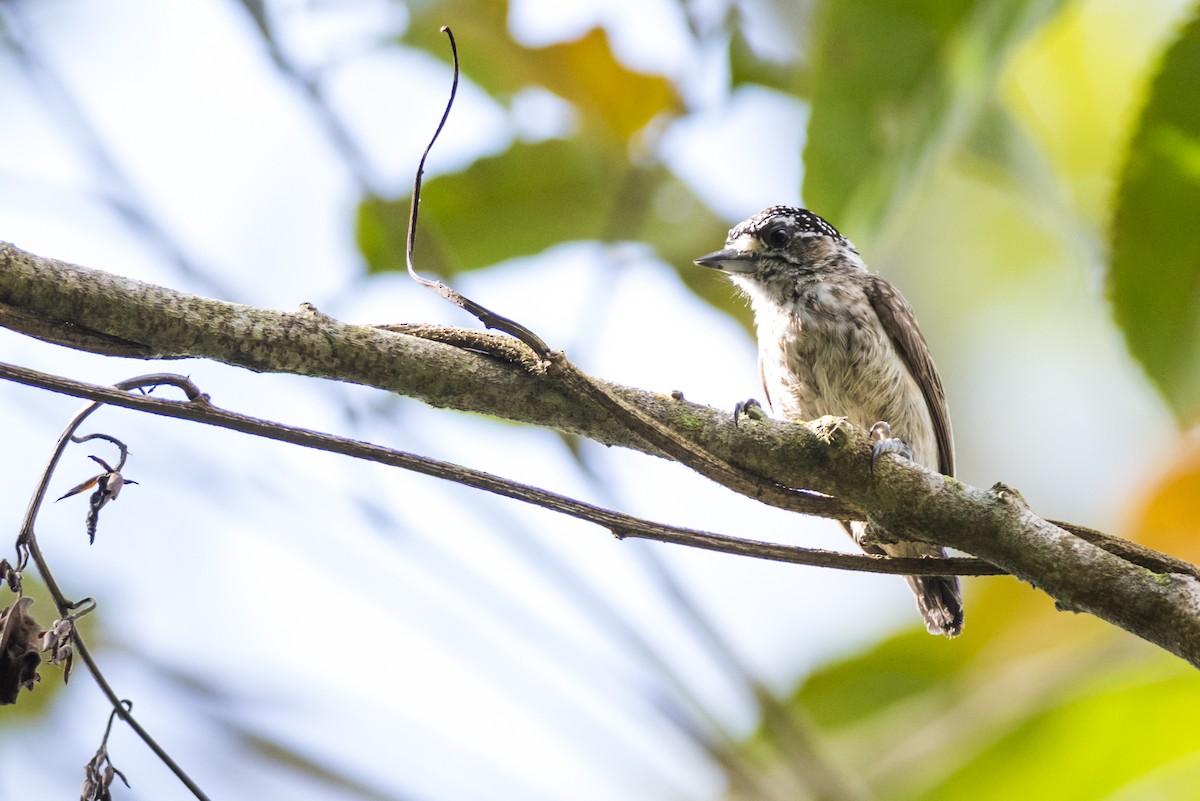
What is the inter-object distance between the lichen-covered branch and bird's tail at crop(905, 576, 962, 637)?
5.54ft

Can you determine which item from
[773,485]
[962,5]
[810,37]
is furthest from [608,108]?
[773,485]

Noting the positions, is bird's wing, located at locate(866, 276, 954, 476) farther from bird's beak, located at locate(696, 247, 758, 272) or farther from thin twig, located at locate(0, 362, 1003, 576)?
thin twig, located at locate(0, 362, 1003, 576)

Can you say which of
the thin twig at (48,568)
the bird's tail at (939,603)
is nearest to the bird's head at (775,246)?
the bird's tail at (939,603)

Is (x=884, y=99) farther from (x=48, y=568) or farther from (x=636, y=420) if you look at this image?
(x=48, y=568)

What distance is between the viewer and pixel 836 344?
3949mm

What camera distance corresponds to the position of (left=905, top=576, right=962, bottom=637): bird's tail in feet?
11.6

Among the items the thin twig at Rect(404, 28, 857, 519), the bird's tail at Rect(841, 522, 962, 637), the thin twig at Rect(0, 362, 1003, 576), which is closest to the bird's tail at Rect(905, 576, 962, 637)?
the bird's tail at Rect(841, 522, 962, 637)

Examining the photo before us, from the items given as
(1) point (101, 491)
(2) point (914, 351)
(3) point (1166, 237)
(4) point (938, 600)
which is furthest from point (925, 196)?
(1) point (101, 491)

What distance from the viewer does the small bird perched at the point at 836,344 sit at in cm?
392

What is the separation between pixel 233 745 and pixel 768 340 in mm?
2255

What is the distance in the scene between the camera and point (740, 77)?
366 centimetres

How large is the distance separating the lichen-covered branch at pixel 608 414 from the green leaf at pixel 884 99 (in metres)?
0.88

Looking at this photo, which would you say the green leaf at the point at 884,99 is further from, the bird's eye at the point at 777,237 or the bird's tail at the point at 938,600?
the bird's eye at the point at 777,237

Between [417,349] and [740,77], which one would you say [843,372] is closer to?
[740,77]
